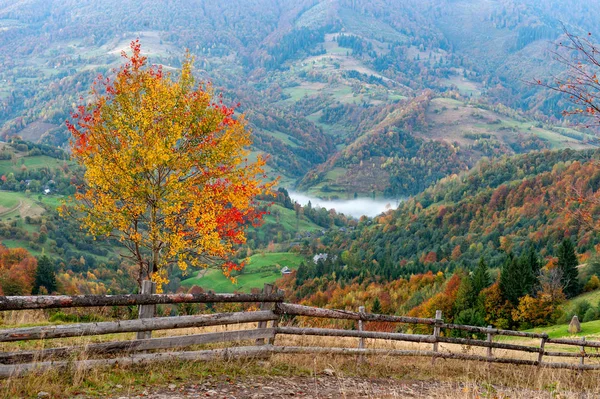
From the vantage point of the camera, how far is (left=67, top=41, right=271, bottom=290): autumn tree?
847 inches

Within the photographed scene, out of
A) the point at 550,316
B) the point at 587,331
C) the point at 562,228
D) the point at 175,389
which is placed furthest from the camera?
the point at 562,228

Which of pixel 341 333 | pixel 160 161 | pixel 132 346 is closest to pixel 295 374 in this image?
pixel 341 333

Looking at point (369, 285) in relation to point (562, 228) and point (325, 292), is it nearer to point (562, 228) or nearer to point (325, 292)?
point (325, 292)

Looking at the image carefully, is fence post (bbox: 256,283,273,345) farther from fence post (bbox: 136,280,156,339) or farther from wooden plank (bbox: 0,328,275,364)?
fence post (bbox: 136,280,156,339)

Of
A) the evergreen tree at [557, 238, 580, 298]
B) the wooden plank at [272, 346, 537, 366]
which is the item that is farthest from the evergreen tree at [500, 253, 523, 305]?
the wooden plank at [272, 346, 537, 366]

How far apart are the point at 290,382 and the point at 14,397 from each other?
526cm

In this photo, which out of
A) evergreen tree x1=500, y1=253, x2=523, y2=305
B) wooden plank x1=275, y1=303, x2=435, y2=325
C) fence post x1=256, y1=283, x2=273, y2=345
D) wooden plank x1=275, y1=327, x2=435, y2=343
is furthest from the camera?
evergreen tree x1=500, y1=253, x2=523, y2=305

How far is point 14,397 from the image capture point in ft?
26.6

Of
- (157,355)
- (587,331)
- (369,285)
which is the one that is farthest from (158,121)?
(369,285)

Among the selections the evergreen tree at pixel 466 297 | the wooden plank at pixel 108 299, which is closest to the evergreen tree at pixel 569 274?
the evergreen tree at pixel 466 297

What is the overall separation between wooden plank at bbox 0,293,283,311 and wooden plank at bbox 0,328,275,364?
74cm

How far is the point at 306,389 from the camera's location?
35.4 feet

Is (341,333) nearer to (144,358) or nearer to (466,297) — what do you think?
(144,358)

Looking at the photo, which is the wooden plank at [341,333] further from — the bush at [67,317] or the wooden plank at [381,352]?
the bush at [67,317]
